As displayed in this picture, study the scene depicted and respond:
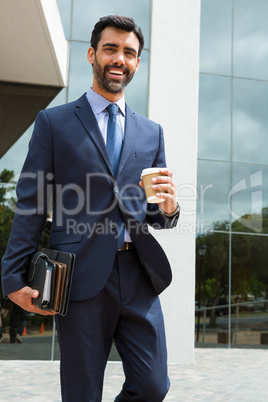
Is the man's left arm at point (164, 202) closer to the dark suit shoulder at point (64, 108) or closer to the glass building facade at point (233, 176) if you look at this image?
the dark suit shoulder at point (64, 108)

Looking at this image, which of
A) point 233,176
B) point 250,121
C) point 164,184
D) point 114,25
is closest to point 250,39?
point 250,121

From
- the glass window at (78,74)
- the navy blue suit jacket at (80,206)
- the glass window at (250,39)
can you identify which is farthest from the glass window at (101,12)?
the navy blue suit jacket at (80,206)

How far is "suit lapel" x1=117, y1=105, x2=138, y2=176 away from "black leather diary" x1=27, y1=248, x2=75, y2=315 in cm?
49

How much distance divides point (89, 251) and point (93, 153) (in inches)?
16.9

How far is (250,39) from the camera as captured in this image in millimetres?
10781

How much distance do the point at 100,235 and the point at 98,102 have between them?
66cm

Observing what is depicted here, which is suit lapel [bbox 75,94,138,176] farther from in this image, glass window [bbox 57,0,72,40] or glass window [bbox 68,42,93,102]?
glass window [bbox 57,0,72,40]

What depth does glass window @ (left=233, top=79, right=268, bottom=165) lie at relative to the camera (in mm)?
10523

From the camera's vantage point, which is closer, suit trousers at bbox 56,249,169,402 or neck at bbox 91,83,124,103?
suit trousers at bbox 56,249,169,402

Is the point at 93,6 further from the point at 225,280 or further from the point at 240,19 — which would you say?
the point at 225,280

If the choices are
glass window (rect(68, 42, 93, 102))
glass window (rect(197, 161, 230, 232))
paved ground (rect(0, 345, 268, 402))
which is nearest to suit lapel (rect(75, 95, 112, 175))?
paved ground (rect(0, 345, 268, 402))

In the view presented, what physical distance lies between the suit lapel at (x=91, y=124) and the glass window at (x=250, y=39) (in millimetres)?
8817

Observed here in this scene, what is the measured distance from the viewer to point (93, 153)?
88.2 inches

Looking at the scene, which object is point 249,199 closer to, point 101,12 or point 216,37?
point 216,37
